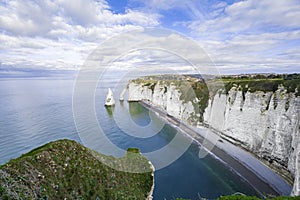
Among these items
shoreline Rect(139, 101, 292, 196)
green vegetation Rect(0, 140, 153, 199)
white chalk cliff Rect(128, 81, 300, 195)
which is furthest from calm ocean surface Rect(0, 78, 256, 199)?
green vegetation Rect(0, 140, 153, 199)

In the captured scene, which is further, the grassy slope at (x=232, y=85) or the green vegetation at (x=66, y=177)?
the grassy slope at (x=232, y=85)

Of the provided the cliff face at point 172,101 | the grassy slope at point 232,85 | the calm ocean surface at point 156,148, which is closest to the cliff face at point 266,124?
the grassy slope at point 232,85

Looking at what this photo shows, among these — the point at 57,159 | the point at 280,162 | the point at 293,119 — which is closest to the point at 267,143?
the point at 280,162

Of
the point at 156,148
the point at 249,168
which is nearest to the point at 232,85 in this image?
the point at 249,168

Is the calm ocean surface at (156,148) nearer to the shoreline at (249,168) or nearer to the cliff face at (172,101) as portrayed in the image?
the shoreline at (249,168)

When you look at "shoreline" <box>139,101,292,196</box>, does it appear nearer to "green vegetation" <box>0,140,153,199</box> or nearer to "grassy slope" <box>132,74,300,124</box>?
"grassy slope" <box>132,74,300,124</box>

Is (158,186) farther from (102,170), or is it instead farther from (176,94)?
(176,94)

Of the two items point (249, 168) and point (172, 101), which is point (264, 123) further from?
point (172, 101)
